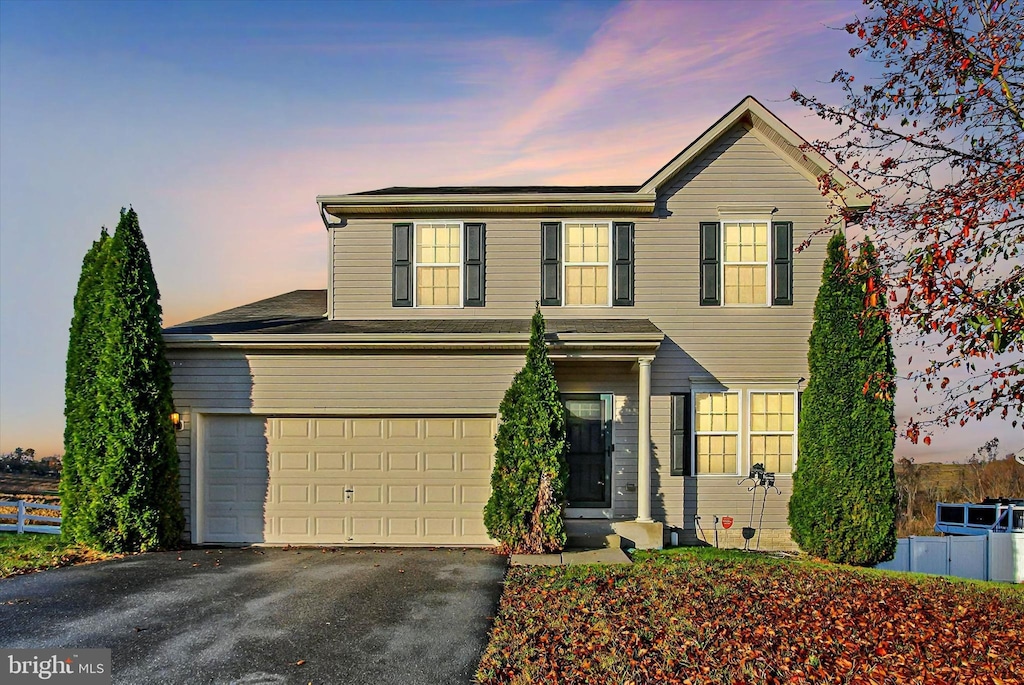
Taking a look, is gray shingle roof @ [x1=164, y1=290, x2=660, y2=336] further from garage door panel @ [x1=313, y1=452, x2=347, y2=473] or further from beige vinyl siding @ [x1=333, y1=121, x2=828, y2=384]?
garage door panel @ [x1=313, y1=452, x2=347, y2=473]

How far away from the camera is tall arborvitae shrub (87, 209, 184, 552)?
32.8ft

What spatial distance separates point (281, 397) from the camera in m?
11.0

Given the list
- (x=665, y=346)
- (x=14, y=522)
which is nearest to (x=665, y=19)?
(x=665, y=346)

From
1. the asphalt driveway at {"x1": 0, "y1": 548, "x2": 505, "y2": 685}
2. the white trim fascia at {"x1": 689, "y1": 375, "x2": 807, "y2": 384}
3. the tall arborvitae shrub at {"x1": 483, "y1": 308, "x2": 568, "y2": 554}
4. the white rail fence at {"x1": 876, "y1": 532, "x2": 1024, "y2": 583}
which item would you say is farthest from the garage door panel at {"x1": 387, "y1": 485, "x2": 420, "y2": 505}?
the white rail fence at {"x1": 876, "y1": 532, "x2": 1024, "y2": 583}

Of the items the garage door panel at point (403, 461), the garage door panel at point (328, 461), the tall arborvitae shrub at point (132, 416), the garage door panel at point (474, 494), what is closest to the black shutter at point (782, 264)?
the garage door panel at point (474, 494)

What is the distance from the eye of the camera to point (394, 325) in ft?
37.7

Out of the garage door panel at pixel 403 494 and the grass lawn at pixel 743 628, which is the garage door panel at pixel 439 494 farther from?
the grass lawn at pixel 743 628

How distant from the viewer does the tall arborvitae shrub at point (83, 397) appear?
1008cm

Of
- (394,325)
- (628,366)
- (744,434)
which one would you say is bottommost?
(744,434)

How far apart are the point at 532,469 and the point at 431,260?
4.47 m

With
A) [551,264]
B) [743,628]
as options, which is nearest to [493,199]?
[551,264]

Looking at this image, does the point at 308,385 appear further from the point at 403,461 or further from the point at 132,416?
the point at 132,416

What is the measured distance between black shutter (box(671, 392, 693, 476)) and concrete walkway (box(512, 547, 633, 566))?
6.83 feet

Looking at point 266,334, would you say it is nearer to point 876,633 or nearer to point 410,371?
point 410,371
